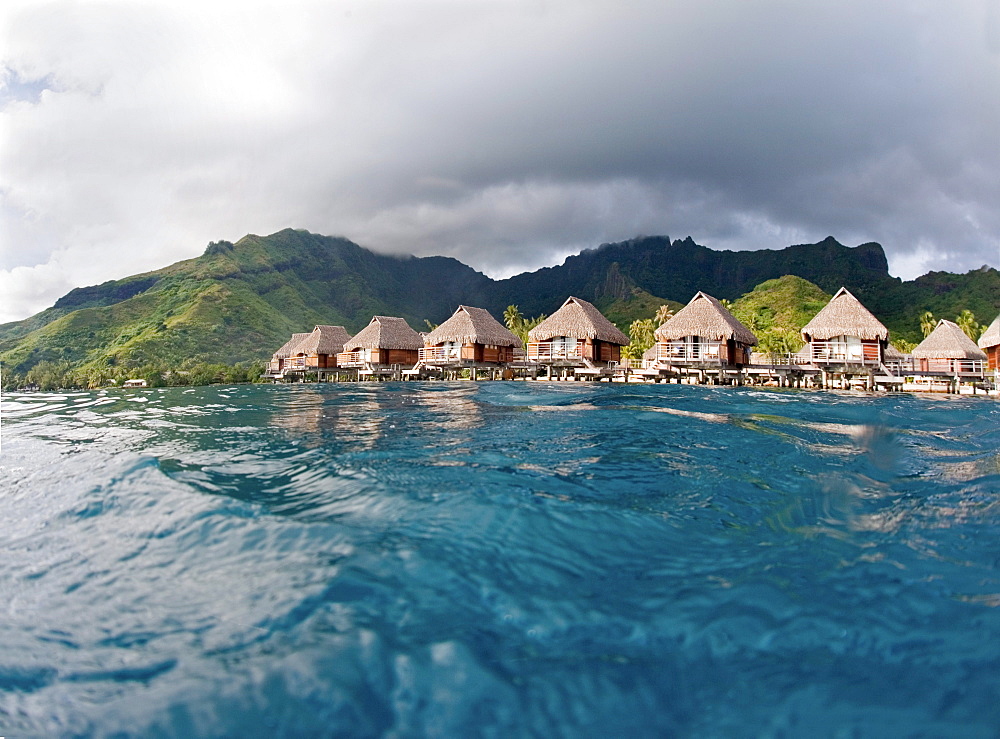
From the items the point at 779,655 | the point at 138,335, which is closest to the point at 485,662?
the point at 779,655

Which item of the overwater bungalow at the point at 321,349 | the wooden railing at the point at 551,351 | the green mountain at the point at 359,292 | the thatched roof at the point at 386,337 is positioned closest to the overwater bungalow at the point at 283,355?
the overwater bungalow at the point at 321,349

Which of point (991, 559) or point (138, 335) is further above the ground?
point (138, 335)

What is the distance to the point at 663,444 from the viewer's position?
22.1 ft

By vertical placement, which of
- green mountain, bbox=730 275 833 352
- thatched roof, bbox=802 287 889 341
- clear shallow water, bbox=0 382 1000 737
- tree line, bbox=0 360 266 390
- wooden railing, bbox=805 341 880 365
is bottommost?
clear shallow water, bbox=0 382 1000 737

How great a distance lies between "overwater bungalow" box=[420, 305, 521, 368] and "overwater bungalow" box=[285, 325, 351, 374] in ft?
35.7

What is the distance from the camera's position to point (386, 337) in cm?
3606

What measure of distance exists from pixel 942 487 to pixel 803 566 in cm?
319

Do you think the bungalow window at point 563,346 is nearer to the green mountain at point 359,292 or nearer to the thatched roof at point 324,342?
the thatched roof at point 324,342

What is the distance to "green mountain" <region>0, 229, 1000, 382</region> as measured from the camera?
55969mm

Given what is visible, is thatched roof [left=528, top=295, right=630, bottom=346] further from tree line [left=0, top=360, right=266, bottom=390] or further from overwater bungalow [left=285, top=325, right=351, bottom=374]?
tree line [left=0, top=360, right=266, bottom=390]

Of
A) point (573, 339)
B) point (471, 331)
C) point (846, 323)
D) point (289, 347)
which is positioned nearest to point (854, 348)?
point (846, 323)

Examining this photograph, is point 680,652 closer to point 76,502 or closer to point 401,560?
point 401,560

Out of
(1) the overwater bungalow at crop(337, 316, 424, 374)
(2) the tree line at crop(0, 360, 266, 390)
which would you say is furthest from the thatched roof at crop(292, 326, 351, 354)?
(2) the tree line at crop(0, 360, 266, 390)

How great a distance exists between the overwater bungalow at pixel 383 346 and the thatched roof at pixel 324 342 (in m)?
1.65
